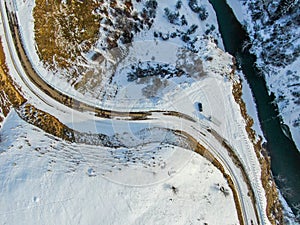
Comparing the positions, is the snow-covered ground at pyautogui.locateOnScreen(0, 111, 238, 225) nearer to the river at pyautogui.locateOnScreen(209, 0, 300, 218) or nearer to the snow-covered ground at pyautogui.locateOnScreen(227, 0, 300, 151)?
the river at pyautogui.locateOnScreen(209, 0, 300, 218)

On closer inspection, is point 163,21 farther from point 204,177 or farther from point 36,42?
point 204,177

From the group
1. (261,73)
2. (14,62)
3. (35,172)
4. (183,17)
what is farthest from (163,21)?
(35,172)

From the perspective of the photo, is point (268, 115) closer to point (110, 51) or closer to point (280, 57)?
point (280, 57)

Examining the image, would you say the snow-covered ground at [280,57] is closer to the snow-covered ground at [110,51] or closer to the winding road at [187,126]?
the snow-covered ground at [110,51]

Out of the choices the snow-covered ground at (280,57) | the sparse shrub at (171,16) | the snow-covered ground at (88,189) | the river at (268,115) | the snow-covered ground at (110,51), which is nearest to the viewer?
the snow-covered ground at (88,189)

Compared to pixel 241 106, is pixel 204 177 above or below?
below

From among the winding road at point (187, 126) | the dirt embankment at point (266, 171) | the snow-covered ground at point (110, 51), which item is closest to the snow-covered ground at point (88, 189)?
the winding road at point (187, 126)
